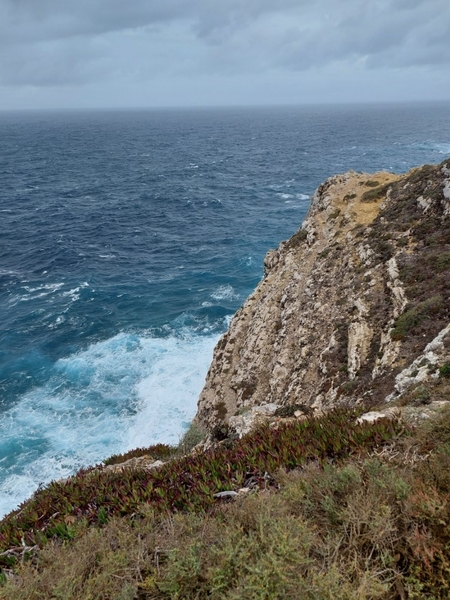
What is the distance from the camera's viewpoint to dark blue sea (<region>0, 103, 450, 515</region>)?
3053 centimetres

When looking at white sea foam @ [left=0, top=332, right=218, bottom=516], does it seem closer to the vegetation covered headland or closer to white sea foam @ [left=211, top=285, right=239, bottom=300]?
white sea foam @ [left=211, top=285, right=239, bottom=300]

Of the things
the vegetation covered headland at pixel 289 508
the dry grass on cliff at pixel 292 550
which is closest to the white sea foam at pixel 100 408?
the vegetation covered headland at pixel 289 508

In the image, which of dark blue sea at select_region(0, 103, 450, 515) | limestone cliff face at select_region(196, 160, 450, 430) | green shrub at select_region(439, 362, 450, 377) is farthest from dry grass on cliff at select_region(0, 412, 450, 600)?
dark blue sea at select_region(0, 103, 450, 515)

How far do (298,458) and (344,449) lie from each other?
113cm

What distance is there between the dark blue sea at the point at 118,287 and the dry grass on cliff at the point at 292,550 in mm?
22556

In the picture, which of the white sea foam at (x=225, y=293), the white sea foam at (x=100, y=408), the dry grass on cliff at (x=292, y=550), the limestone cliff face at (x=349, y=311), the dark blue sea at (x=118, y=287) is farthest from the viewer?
the white sea foam at (x=225, y=293)

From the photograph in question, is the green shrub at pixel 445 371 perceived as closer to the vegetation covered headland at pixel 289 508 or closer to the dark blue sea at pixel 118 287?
the vegetation covered headland at pixel 289 508

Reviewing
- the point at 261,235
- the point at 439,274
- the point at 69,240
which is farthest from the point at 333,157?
the point at 439,274

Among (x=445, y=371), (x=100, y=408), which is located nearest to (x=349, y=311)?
(x=445, y=371)

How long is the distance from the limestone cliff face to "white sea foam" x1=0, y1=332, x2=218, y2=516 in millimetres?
5963

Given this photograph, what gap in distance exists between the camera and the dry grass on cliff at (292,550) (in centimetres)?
528

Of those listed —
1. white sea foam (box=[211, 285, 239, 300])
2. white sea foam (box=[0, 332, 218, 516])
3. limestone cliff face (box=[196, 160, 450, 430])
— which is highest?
limestone cliff face (box=[196, 160, 450, 430])

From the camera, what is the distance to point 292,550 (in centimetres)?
542

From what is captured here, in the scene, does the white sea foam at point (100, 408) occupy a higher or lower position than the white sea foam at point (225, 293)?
lower
